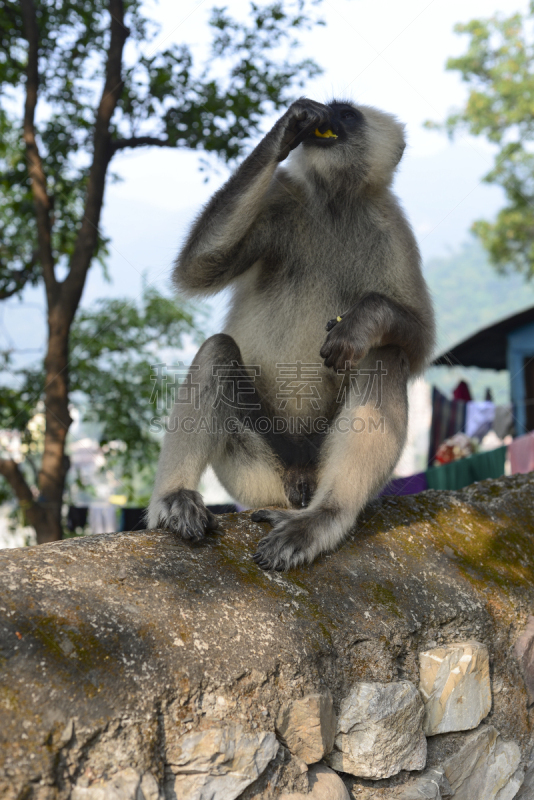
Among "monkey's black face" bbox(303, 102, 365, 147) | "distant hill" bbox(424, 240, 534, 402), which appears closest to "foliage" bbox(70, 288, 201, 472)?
"monkey's black face" bbox(303, 102, 365, 147)

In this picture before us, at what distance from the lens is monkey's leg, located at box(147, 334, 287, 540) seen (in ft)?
7.88

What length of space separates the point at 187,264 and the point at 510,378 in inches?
302

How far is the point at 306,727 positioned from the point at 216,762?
0.30 m

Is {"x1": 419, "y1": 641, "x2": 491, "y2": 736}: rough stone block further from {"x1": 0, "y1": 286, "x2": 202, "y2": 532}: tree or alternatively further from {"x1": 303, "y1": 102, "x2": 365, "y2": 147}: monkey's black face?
{"x1": 0, "y1": 286, "x2": 202, "y2": 532}: tree

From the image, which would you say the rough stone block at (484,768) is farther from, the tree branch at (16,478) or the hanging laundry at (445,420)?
the hanging laundry at (445,420)

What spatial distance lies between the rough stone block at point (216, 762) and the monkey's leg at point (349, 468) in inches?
22.8

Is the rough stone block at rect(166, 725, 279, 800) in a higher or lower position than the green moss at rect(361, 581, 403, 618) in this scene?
lower

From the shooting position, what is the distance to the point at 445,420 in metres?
8.78

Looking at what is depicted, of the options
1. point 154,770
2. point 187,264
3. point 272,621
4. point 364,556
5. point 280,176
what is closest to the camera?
point 154,770

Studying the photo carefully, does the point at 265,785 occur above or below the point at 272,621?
below

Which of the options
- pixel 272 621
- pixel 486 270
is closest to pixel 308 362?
pixel 272 621

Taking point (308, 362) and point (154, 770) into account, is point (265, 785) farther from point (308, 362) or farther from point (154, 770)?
point (308, 362)

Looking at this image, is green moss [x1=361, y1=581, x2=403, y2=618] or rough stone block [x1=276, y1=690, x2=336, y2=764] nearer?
rough stone block [x1=276, y1=690, x2=336, y2=764]

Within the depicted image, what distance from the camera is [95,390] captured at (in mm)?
6934
